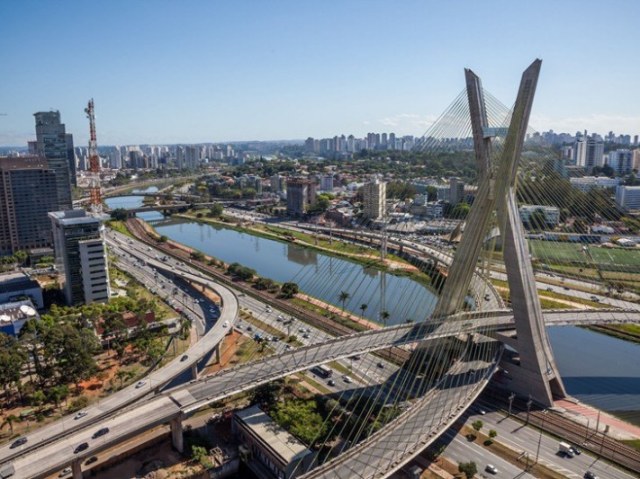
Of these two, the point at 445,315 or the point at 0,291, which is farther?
the point at 0,291

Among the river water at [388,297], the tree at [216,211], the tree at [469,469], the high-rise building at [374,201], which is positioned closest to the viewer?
the tree at [469,469]

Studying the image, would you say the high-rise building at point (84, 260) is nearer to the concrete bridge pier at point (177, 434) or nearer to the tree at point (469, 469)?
the concrete bridge pier at point (177, 434)

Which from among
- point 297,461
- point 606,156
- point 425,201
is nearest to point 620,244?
point 425,201

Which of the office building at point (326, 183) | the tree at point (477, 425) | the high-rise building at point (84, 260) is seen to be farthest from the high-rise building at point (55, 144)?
the tree at point (477, 425)

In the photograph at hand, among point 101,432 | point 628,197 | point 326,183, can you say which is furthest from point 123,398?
point 326,183

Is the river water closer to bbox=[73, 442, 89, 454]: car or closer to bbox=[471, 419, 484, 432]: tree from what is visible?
bbox=[471, 419, 484, 432]: tree

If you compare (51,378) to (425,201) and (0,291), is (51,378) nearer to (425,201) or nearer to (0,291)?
(0,291)

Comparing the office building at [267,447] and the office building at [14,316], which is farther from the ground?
the office building at [14,316]
